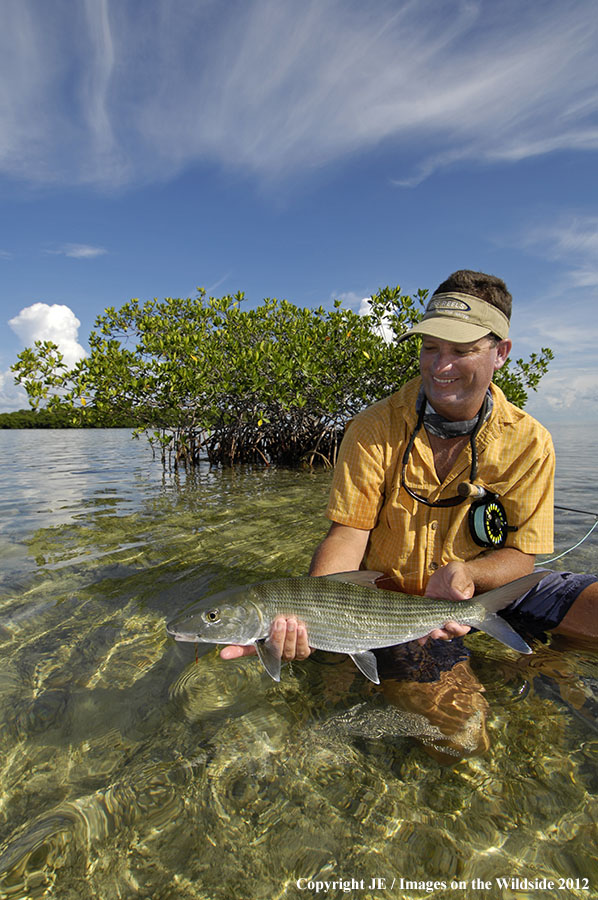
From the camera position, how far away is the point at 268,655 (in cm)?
297

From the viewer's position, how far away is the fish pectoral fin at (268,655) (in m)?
2.89

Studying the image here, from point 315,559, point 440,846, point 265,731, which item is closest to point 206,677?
point 265,731

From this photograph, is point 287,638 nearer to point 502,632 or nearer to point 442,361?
point 502,632

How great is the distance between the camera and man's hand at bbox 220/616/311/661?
2.95 m

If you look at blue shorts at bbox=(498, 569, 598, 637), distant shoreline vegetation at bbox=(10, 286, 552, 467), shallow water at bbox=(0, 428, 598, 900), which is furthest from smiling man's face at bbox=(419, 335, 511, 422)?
distant shoreline vegetation at bbox=(10, 286, 552, 467)

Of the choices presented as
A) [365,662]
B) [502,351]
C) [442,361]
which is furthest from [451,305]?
[365,662]

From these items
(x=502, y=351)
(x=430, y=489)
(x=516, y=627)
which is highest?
(x=502, y=351)

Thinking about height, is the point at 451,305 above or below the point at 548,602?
above

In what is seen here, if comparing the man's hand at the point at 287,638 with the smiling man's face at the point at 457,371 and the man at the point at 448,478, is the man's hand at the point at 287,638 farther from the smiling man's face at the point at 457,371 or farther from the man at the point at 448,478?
the smiling man's face at the point at 457,371

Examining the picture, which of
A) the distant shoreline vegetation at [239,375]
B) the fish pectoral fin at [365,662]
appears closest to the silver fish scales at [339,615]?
the fish pectoral fin at [365,662]

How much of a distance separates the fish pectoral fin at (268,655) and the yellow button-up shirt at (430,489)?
104 cm

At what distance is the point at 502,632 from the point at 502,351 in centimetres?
194

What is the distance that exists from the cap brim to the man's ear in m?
0.28

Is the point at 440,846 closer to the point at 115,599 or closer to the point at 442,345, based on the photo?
the point at 442,345
